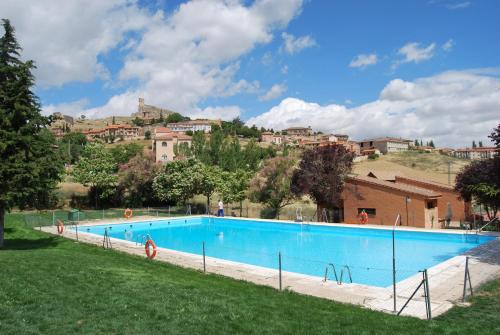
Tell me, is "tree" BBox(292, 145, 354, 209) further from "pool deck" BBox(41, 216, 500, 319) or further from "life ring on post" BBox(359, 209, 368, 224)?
"pool deck" BBox(41, 216, 500, 319)

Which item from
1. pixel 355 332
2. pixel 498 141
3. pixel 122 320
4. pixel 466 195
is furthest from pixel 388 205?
pixel 122 320

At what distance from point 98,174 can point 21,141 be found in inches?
860

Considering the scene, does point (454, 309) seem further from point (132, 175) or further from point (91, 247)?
point (132, 175)

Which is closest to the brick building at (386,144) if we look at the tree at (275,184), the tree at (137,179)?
the tree at (137,179)

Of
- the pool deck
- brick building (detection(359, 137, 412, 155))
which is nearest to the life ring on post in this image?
the pool deck

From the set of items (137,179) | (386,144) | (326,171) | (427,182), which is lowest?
(427,182)

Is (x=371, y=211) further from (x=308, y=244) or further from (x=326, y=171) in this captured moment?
(x=308, y=244)

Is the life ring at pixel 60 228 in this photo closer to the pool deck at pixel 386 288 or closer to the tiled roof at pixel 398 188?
the pool deck at pixel 386 288

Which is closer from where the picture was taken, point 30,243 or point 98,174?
point 30,243

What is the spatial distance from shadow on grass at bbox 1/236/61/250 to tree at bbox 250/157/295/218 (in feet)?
49.0

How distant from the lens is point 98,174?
35.9 metres

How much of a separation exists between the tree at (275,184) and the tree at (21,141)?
1712 centimetres

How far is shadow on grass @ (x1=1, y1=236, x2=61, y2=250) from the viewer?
16.4 m

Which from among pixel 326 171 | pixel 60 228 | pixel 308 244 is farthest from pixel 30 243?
pixel 326 171
